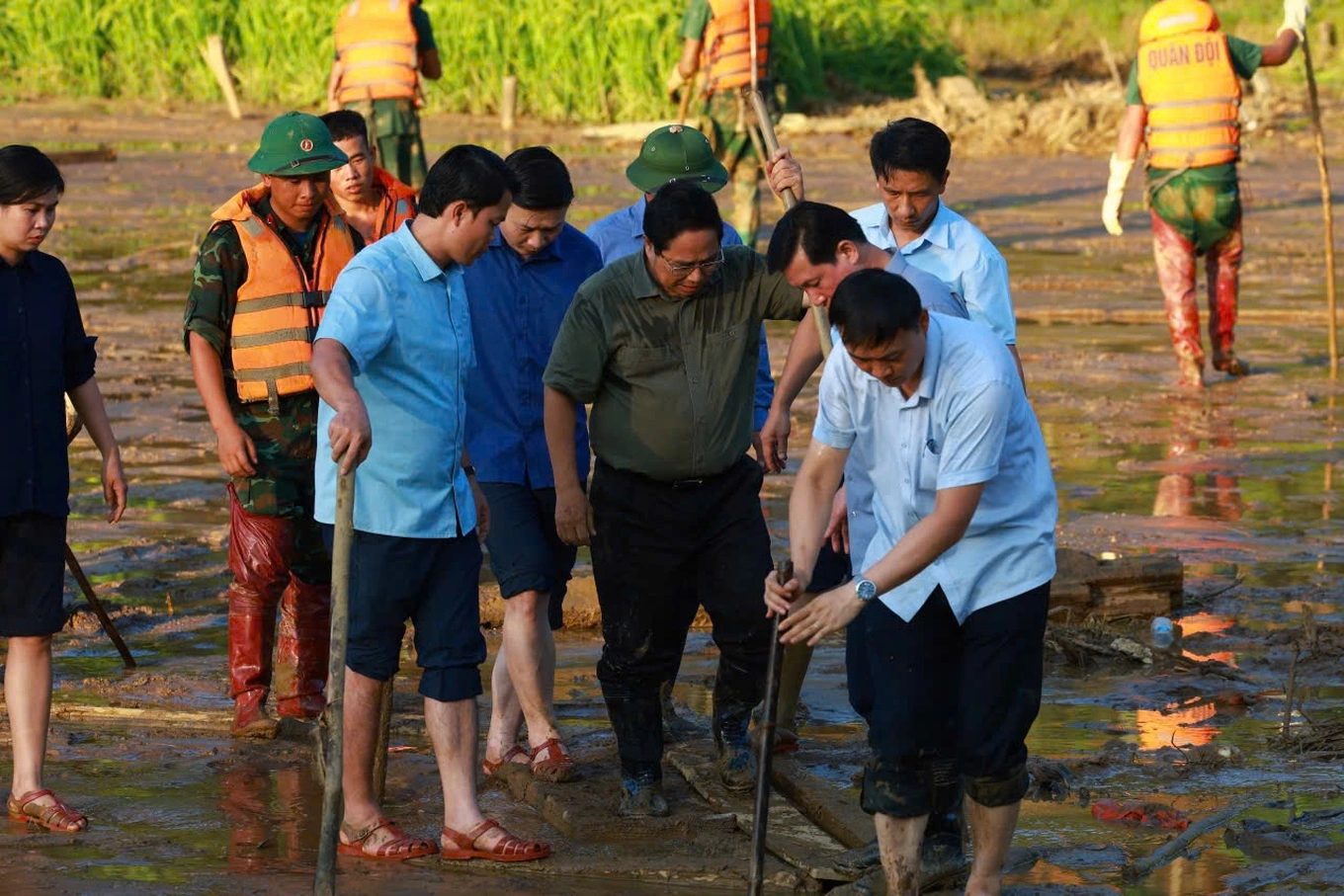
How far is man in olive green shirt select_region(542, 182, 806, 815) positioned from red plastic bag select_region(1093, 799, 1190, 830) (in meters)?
0.99

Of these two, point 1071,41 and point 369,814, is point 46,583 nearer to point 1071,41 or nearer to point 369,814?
point 369,814

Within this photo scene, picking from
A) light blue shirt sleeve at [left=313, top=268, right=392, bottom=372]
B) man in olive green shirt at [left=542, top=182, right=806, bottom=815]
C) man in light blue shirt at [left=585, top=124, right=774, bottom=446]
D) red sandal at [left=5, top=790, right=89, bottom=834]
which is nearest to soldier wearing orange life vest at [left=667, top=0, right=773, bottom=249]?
man in light blue shirt at [left=585, top=124, right=774, bottom=446]

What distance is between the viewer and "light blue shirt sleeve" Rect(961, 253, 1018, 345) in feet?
19.1

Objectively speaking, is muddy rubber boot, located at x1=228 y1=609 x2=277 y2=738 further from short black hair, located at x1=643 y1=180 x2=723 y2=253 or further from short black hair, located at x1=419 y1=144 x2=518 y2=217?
short black hair, located at x1=643 y1=180 x2=723 y2=253

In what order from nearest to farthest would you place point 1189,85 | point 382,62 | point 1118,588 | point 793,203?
point 793,203
point 1118,588
point 1189,85
point 382,62

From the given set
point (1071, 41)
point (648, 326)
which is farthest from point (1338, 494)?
point (1071, 41)

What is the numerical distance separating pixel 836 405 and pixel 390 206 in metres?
2.52

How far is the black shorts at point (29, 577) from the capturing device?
562 cm

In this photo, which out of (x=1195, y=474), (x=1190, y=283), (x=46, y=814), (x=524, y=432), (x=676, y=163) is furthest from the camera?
(x=1190, y=283)

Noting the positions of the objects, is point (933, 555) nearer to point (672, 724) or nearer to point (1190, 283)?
point (672, 724)

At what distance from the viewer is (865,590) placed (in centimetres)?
476

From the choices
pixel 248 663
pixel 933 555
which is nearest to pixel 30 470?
pixel 248 663

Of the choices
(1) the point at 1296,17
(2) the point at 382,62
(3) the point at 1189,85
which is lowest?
(2) the point at 382,62

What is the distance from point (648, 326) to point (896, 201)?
0.81m
